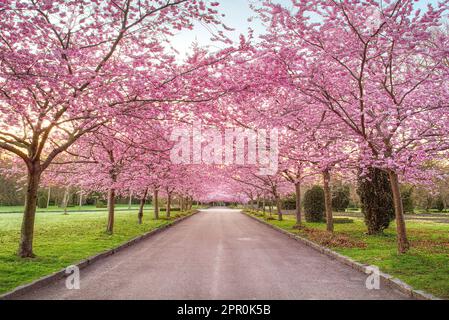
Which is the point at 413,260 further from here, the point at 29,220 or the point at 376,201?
the point at 29,220

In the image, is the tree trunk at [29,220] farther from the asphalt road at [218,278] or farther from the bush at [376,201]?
the bush at [376,201]

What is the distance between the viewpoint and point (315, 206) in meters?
26.7

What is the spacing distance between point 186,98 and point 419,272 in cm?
729

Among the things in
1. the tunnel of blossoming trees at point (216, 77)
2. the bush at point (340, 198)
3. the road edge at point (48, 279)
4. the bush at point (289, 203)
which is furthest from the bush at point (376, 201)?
the bush at point (289, 203)

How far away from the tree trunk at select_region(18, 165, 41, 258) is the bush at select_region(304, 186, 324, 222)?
2108 centimetres

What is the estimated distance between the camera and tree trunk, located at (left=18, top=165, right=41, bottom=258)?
31.5 ft

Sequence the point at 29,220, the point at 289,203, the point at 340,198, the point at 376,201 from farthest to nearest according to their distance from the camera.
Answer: the point at 289,203, the point at 340,198, the point at 376,201, the point at 29,220

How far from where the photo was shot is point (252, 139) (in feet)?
57.1

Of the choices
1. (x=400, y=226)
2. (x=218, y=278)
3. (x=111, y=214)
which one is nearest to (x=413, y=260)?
→ (x=400, y=226)

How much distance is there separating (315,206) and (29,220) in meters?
21.3

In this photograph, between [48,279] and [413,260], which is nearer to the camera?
[48,279]

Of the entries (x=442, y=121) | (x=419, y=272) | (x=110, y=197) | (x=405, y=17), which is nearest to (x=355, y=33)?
(x=405, y=17)
